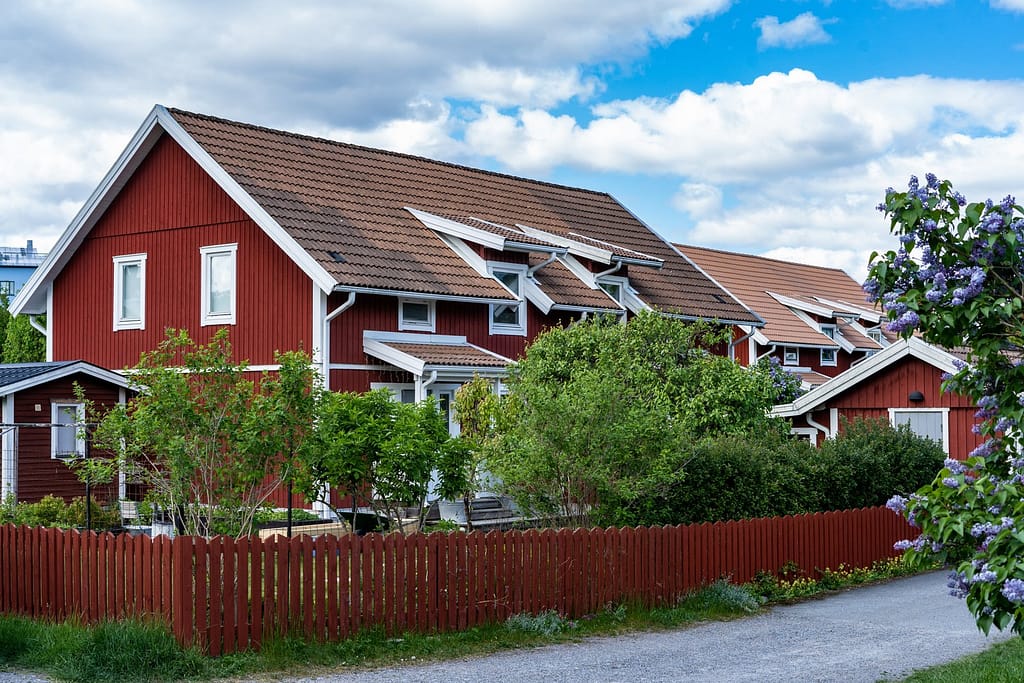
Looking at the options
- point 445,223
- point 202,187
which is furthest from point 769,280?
point 202,187

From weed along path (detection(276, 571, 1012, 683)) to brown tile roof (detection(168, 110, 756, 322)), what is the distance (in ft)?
42.0

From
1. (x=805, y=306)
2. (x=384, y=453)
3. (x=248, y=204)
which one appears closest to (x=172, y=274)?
(x=248, y=204)

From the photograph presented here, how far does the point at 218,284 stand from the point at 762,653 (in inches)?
705

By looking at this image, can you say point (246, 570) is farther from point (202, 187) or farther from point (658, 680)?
point (202, 187)

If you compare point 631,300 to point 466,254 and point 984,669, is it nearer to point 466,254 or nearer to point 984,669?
point 466,254

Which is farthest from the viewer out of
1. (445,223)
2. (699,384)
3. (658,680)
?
(445,223)

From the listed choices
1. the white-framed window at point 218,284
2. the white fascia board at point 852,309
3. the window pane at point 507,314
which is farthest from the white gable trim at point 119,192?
the white fascia board at point 852,309

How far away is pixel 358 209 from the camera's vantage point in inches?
1155

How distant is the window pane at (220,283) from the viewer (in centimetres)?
2775

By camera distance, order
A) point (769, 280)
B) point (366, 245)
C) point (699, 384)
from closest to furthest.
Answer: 1. point (699, 384)
2. point (366, 245)
3. point (769, 280)

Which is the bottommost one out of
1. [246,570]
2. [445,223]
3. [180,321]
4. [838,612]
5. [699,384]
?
[838,612]

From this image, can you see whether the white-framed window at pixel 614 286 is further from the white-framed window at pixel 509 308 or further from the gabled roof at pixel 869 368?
the gabled roof at pixel 869 368

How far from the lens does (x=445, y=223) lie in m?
30.1

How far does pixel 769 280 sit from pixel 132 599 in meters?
42.8
